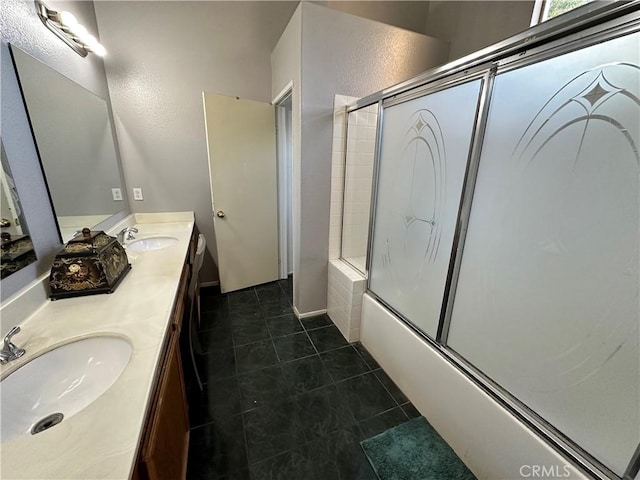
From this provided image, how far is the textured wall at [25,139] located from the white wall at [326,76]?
142 cm

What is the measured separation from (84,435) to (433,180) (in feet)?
5.16

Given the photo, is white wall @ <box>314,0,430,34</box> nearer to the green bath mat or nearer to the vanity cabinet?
the vanity cabinet

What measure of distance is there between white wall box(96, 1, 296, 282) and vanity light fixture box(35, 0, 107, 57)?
1.59 ft

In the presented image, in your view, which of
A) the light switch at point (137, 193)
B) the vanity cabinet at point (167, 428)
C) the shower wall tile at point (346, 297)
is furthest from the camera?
the light switch at point (137, 193)

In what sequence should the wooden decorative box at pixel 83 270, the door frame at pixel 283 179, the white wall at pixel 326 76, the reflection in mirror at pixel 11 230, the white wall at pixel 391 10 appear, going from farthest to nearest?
the door frame at pixel 283 179 < the white wall at pixel 391 10 < the white wall at pixel 326 76 < the wooden decorative box at pixel 83 270 < the reflection in mirror at pixel 11 230

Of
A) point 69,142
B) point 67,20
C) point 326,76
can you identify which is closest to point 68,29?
point 67,20

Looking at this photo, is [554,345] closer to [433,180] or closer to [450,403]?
[450,403]

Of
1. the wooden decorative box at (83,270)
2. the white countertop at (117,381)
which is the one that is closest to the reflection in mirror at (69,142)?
the wooden decorative box at (83,270)

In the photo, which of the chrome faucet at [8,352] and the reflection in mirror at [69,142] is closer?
the chrome faucet at [8,352]

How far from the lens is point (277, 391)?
165cm

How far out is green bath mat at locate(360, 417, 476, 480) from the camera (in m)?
1.21

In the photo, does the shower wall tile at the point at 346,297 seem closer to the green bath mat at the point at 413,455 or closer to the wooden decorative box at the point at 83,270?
the green bath mat at the point at 413,455

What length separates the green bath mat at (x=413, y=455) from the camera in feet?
3.98

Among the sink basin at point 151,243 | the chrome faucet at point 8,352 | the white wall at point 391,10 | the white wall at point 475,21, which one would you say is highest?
the white wall at point 391,10
